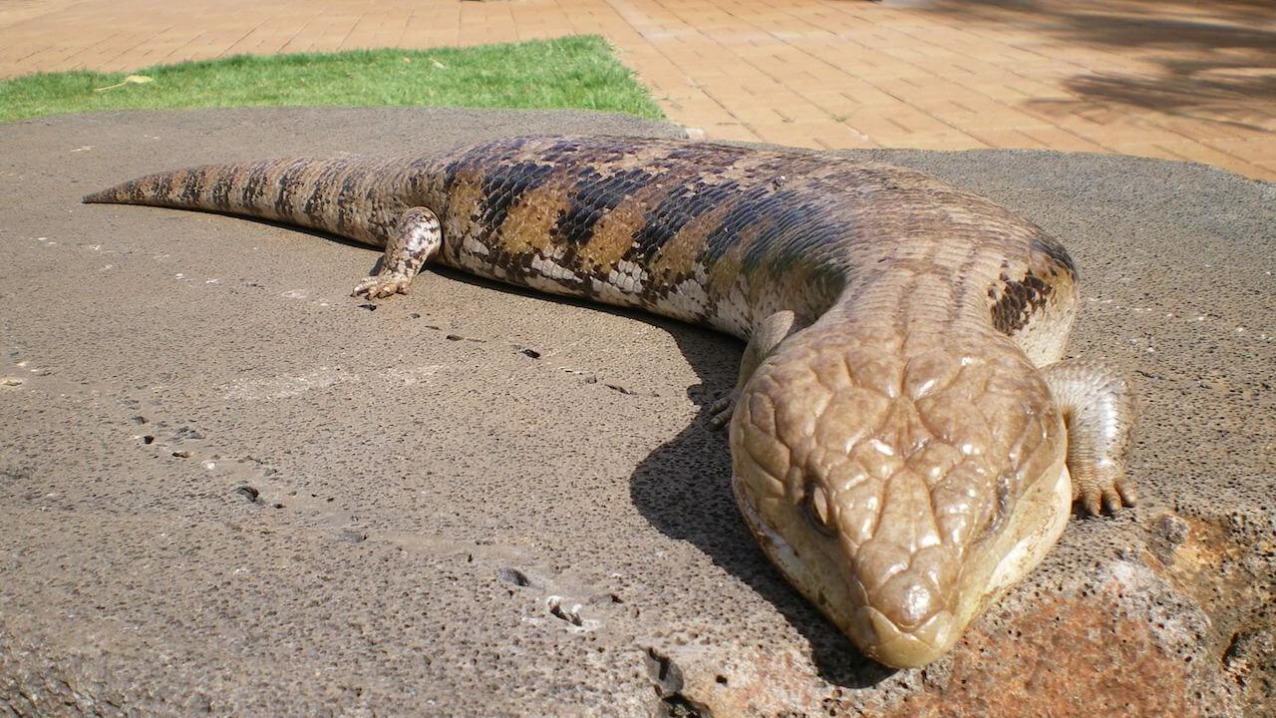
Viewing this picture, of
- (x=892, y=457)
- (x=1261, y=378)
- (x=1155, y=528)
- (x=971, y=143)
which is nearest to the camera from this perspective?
(x=892, y=457)

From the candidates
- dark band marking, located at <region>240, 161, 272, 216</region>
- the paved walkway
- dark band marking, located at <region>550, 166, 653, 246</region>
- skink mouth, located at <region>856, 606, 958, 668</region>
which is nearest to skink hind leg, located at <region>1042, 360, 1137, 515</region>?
skink mouth, located at <region>856, 606, 958, 668</region>

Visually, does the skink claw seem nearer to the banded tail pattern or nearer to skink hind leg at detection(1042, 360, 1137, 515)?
skink hind leg at detection(1042, 360, 1137, 515)

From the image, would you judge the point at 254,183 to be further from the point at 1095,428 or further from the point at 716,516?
the point at 1095,428

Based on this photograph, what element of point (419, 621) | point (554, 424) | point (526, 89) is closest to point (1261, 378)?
point (554, 424)

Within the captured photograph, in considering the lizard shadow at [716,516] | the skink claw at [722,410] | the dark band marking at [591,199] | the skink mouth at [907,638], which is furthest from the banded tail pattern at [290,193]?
the skink mouth at [907,638]

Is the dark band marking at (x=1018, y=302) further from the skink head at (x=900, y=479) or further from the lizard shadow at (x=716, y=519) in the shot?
the lizard shadow at (x=716, y=519)

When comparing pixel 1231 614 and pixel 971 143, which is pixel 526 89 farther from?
pixel 1231 614

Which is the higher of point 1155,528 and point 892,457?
point 892,457

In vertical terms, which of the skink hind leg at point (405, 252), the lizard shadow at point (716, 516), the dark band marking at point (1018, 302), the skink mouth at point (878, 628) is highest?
the dark band marking at point (1018, 302)
